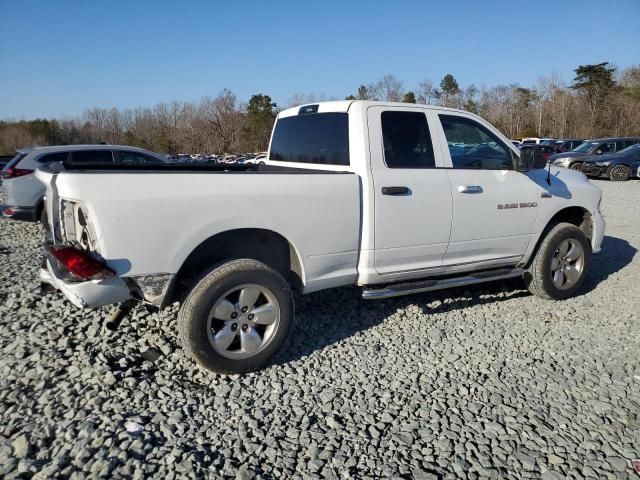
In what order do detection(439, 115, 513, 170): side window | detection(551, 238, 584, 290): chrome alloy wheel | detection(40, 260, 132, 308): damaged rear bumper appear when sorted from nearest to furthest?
1. detection(40, 260, 132, 308): damaged rear bumper
2. detection(439, 115, 513, 170): side window
3. detection(551, 238, 584, 290): chrome alloy wheel

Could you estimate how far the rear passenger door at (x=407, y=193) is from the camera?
12.5 ft

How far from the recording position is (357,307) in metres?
4.75

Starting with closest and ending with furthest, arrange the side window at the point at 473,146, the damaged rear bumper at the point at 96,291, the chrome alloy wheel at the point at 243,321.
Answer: the damaged rear bumper at the point at 96,291
the chrome alloy wheel at the point at 243,321
the side window at the point at 473,146

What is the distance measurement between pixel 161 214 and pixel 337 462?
6.05ft

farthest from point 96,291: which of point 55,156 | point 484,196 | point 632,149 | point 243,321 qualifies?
point 632,149

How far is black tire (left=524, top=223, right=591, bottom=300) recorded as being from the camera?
485cm

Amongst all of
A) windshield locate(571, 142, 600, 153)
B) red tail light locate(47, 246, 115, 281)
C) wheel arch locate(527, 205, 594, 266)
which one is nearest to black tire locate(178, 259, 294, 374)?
red tail light locate(47, 246, 115, 281)

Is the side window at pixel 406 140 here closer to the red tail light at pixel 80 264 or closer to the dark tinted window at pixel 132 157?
the red tail light at pixel 80 264

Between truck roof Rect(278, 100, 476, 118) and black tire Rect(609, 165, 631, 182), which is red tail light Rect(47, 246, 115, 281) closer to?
truck roof Rect(278, 100, 476, 118)

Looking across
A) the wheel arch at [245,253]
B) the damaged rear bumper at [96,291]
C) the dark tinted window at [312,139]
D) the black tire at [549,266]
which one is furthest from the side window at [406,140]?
the damaged rear bumper at [96,291]

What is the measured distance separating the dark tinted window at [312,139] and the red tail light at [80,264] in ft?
6.91

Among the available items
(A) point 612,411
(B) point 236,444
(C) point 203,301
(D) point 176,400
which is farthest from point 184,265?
(A) point 612,411

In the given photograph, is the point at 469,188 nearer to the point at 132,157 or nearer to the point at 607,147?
the point at 132,157

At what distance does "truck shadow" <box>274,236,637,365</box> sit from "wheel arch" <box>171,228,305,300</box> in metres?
0.55
